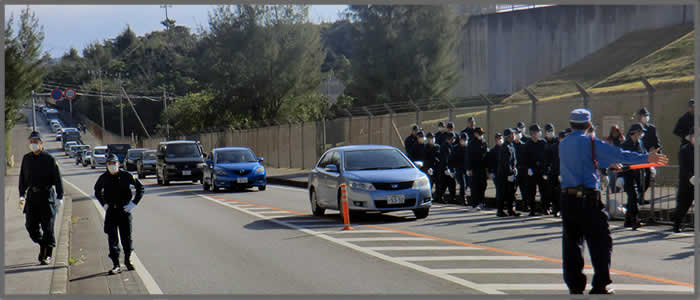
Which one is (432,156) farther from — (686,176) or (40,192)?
(40,192)

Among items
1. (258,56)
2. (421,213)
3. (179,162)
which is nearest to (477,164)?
(421,213)

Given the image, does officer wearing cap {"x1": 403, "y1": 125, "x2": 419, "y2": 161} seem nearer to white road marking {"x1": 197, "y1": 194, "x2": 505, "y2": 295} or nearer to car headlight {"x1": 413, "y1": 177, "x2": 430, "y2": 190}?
car headlight {"x1": 413, "y1": 177, "x2": 430, "y2": 190}

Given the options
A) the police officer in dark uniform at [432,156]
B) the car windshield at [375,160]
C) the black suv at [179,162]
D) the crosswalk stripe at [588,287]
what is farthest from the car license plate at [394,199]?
the black suv at [179,162]

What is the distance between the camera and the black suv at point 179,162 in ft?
104

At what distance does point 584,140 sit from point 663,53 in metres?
37.5

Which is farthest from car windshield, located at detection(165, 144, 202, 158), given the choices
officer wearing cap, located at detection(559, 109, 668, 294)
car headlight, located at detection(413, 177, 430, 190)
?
officer wearing cap, located at detection(559, 109, 668, 294)

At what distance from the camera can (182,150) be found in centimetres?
3291

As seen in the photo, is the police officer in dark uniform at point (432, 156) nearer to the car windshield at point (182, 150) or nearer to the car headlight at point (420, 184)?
the car headlight at point (420, 184)

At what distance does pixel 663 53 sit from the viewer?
4175cm

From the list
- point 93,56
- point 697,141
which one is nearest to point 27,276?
point 697,141

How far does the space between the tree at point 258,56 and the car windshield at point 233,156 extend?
112 ft

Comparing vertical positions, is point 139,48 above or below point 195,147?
above

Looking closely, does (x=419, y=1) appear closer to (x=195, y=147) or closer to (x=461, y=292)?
(x=461, y=292)

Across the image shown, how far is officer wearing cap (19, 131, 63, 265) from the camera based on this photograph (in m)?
10.2
